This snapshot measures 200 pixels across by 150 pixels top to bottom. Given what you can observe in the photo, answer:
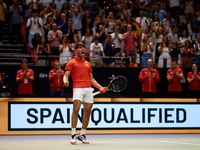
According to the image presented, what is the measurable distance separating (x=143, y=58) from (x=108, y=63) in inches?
57.7

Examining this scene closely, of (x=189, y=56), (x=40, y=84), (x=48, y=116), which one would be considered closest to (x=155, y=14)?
(x=189, y=56)

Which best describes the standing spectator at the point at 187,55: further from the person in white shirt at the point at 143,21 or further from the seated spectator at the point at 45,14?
the seated spectator at the point at 45,14

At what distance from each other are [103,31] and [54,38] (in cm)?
221

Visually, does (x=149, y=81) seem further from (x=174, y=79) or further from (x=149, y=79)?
(x=174, y=79)

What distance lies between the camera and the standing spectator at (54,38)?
1546cm

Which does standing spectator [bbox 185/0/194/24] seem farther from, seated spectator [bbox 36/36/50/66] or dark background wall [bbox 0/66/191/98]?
seated spectator [bbox 36/36/50/66]

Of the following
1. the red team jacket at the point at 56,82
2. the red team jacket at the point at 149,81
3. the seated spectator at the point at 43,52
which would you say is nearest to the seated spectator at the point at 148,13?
the seated spectator at the point at 43,52

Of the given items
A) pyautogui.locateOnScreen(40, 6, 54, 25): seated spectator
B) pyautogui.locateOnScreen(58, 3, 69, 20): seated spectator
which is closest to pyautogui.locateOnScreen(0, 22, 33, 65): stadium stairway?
pyautogui.locateOnScreen(40, 6, 54, 25): seated spectator

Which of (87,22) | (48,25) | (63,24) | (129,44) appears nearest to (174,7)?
(87,22)

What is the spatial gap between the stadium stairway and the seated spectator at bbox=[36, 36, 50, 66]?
498 mm

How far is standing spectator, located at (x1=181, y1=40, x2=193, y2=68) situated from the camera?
16.2 meters

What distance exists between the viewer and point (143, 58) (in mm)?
15531

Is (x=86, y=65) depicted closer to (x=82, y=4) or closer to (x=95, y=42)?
(x=95, y=42)

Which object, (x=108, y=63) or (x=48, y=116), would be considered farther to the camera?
(x=108, y=63)
